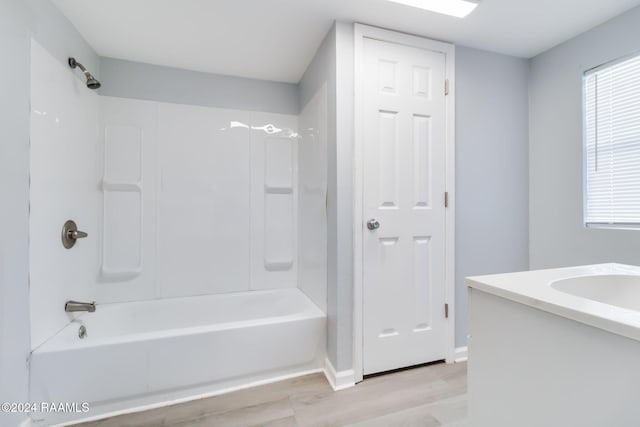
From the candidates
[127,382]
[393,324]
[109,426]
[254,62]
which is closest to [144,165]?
[254,62]

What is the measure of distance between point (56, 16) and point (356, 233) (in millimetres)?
2181

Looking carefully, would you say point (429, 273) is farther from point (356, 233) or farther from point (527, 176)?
point (527, 176)

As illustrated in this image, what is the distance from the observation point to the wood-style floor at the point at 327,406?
1416mm

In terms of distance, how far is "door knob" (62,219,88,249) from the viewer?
5.58 ft

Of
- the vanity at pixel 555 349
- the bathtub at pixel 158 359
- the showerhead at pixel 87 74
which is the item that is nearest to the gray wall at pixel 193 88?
the showerhead at pixel 87 74

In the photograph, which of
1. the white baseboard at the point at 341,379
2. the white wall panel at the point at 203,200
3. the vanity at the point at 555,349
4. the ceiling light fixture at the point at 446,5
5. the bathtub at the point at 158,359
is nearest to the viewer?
the vanity at the point at 555,349

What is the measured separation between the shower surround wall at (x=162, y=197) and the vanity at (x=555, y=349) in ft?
4.33

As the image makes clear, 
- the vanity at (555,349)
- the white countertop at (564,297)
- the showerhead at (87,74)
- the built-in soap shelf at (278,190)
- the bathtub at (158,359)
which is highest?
the showerhead at (87,74)

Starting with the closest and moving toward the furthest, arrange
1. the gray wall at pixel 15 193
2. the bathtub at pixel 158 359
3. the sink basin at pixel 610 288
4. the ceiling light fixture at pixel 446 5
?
the sink basin at pixel 610 288 < the gray wall at pixel 15 193 < the bathtub at pixel 158 359 < the ceiling light fixture at pixel 446 5

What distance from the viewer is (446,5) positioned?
1597mm

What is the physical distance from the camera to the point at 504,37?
1.94 m

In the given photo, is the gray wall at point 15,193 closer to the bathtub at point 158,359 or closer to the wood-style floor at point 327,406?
the bathtub at point 158,359

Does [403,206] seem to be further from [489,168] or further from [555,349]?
[555,349]

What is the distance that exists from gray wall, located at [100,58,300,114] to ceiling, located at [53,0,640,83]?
103mm
